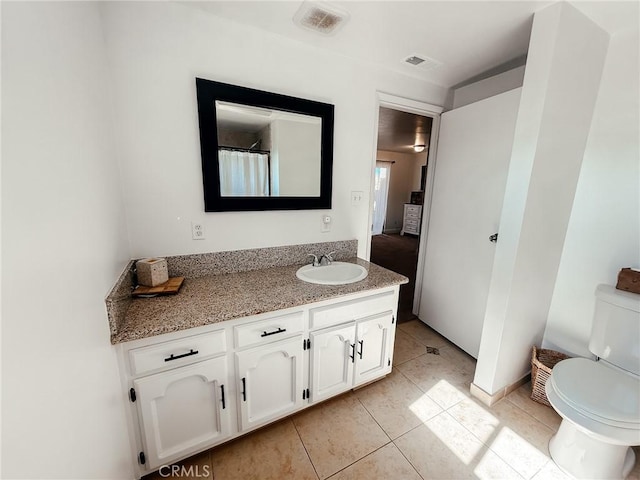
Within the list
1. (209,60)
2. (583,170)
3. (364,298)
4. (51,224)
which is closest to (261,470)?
(364,298)

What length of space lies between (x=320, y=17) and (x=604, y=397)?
227 cm

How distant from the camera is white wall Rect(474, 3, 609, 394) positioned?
127 cm

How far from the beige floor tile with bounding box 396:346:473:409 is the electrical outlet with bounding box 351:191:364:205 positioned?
4.26 feet

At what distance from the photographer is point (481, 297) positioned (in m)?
1.94

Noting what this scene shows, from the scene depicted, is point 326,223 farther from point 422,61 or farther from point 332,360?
point 422,61

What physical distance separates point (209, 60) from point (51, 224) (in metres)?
1.18

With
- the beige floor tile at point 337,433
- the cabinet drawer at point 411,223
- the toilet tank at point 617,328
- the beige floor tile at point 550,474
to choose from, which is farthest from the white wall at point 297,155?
the cabinet drawer at point 411,223

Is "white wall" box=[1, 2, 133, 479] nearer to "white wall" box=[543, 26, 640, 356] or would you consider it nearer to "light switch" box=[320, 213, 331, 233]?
"light switch" box=[320, 213, 331, 233]

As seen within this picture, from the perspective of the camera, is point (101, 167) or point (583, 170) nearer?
point (101, 167)

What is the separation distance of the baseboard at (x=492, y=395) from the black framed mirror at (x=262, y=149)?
62.5 inches

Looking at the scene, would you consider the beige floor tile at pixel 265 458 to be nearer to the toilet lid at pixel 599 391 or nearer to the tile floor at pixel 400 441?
the tile floor at pixel 400 441

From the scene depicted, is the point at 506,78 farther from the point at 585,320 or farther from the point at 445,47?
the point at 585,320

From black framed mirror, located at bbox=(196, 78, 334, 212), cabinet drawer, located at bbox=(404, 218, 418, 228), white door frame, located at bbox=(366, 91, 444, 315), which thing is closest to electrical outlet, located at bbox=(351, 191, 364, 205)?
white door frame, located at bbox=(366, 91, 444, 315)

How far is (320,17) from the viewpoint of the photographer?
4.34 feet
